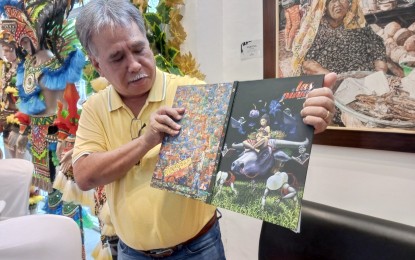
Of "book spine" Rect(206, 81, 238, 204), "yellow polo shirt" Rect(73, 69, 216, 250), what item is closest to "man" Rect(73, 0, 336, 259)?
"yellow polo shirt" Rect(73, 69, 216, 250)

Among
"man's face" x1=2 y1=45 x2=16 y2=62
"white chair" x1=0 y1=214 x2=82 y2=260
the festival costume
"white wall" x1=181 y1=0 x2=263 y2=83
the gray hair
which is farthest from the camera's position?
"man's face" x1=2 y1=45 x2=16 y2=62

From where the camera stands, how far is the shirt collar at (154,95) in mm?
1033

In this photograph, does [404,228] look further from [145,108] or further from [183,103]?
[145,108]

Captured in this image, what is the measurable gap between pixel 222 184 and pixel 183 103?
0.28m

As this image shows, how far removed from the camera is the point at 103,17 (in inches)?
36.0

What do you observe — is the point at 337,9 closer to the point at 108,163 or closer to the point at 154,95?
the point at 154,95

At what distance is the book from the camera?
2.25 ft

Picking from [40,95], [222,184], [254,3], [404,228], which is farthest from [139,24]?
[40,95]

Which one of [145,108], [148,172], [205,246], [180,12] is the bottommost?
[205,246]

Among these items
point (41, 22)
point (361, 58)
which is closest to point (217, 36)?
point (361, 58)

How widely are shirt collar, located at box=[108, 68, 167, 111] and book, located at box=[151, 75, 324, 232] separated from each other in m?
0.09

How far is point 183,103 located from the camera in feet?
3.10

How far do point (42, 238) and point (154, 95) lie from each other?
2.22ft

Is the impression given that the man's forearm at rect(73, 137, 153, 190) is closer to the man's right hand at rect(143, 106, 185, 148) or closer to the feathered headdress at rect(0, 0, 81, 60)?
the man's right hand at rect(143, 106, 185, 148)
